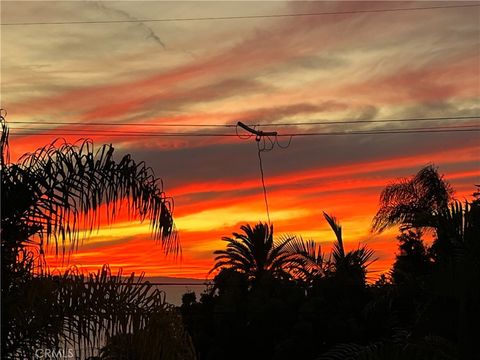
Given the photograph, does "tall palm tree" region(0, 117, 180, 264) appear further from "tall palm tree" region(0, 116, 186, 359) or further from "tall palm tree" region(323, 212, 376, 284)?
"tall palm tree" region(323, 212, 376, 284)

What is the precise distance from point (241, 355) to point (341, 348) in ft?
66.8

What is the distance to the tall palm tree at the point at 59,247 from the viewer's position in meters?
6.51

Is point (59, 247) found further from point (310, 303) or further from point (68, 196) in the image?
point (310, 303)

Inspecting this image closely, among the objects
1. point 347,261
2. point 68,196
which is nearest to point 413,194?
point 347,261

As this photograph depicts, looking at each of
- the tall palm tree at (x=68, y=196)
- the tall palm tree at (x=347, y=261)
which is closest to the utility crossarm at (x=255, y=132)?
the tall palm tree at (x=347, y=261)

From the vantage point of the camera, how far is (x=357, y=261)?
25984mm

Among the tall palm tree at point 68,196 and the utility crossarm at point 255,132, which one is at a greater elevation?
the utility crossarm at point 255,132

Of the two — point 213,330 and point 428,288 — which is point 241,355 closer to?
point 213,330

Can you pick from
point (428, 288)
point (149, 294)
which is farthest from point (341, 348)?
point (149, 294)

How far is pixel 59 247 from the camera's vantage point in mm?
6375

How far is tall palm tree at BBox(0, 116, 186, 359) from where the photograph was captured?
651 centimetres

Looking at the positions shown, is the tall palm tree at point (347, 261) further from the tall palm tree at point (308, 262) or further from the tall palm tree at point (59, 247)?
the tall palm tree at point (59, 247)

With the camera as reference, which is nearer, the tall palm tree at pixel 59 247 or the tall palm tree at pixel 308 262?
the tall palm tree at pixel 59 247

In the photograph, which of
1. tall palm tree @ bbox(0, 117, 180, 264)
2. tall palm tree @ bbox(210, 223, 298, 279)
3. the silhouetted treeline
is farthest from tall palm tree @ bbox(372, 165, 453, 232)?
tall palm tree @ bbox(0, 117, 180, 264)
